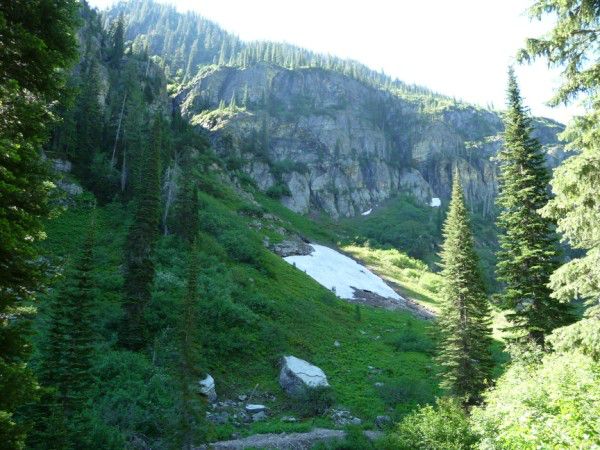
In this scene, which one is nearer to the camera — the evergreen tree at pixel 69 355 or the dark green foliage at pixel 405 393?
the evergreen tree at pixel 69 355

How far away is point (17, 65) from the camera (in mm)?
9273

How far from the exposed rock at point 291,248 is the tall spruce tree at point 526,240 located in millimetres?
51103

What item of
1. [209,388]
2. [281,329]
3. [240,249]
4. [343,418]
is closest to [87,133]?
[240,249]

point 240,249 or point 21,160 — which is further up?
point 240,249

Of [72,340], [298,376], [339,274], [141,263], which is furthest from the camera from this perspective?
[339,274]

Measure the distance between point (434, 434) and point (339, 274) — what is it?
5462 cm

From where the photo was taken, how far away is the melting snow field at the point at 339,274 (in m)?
66.6

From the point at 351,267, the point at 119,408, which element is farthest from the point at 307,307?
the point at 351,267

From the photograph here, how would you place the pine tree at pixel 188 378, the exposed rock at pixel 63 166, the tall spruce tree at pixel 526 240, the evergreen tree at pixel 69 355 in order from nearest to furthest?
the evergreen tree at pixel 69 355
the pine tree at pixel 188 378
the tall spruce tree at pixel 526 240
the exposed rock at pixel 63 166

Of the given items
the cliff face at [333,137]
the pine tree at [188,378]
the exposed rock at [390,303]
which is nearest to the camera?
the pine tree at [188,378]

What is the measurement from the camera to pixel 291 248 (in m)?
75.8

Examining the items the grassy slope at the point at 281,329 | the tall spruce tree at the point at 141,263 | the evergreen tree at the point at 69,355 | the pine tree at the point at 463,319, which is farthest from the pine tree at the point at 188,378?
the pine tree at the point at 463,319

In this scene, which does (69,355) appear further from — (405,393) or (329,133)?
(329,133)

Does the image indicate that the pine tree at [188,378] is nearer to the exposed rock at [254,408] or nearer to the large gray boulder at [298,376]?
the exposed rock at [254,408]
